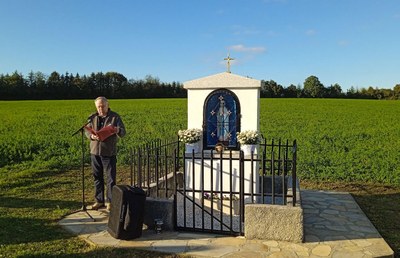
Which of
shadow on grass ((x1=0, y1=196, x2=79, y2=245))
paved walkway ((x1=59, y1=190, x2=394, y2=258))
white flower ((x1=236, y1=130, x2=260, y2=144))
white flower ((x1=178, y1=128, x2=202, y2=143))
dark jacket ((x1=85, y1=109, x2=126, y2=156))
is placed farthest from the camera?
white flower ((x1=178, y1=128, x2=202, y2=143))

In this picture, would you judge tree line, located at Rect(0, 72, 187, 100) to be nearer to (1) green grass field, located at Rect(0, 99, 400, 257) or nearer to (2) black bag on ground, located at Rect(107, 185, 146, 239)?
(1) green grass field, located at Rect(0, 99, 400, 257)

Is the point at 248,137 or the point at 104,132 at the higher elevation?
the point at 104,132

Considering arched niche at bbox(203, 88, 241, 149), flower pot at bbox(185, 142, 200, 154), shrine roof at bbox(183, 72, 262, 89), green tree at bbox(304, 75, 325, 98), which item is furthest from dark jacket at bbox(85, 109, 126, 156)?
green tree at bbox(304, 75, 325, 98)

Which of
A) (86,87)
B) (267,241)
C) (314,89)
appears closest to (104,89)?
(86,87)

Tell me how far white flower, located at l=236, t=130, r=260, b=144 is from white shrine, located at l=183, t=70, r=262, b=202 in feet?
1.01

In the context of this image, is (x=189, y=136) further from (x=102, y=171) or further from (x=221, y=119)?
(x=102, y=171)

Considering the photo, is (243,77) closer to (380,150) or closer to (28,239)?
(28,239)

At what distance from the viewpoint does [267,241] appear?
5.16 metres

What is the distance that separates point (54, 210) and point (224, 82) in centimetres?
419

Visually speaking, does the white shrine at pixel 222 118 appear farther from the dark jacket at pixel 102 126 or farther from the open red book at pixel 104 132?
the open red book at pixel 104 132

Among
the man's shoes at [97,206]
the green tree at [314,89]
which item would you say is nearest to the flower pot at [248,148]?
the man's shoes at [97,206]

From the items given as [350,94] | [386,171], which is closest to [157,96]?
[350,94]

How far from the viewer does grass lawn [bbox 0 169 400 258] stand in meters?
4.81

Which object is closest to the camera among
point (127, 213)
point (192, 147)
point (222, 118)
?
point (127, 213)
